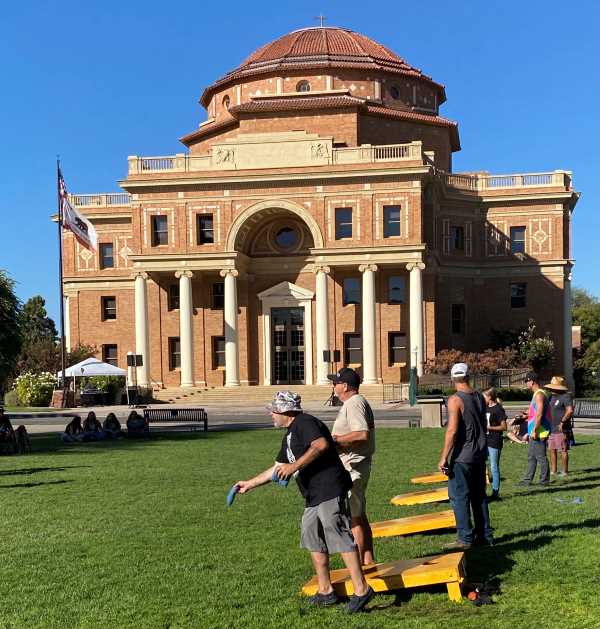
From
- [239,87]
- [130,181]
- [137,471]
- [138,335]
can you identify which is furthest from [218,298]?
[137,471]

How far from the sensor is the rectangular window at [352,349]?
54.8 meters

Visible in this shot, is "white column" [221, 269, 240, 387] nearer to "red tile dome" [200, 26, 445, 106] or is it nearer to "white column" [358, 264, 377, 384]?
"white column" [358, 264, 377, 384]

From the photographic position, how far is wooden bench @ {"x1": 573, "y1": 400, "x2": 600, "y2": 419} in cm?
3193

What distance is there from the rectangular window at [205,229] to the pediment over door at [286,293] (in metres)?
5.03

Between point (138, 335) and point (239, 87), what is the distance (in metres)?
20.1

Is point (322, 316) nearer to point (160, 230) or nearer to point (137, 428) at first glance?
point (160, 230)

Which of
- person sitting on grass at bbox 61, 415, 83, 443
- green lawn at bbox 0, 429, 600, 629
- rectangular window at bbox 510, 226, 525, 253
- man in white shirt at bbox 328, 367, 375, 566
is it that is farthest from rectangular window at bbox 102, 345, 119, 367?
man in white shirt at bbox 328, 367, 375, 566

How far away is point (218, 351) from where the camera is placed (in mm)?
56188

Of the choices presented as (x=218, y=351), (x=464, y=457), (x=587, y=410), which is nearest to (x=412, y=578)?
(x=464, y=457)

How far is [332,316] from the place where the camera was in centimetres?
5456

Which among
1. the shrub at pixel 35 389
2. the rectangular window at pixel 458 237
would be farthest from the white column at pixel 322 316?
the shrub at pixel 35 389

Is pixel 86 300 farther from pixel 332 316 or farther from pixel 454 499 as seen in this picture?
pixel 454 499

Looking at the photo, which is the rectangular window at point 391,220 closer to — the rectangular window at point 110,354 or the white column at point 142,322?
the white column at point 142,322

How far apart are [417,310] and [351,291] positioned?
4915 millimetres
